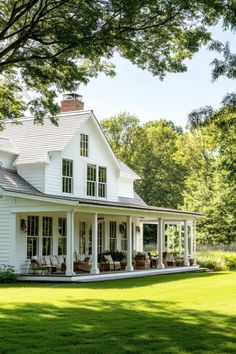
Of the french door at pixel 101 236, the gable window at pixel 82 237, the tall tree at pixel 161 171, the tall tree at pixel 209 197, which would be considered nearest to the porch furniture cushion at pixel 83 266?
the gable window at pixel 82 237

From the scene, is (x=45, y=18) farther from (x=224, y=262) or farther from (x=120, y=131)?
(x=120, y=131)

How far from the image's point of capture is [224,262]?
3500cm

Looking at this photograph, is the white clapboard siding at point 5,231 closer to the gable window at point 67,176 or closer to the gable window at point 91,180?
the gable window at point 67,176

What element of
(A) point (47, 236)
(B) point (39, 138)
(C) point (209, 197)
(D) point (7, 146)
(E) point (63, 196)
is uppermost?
(B) point (39, 138)

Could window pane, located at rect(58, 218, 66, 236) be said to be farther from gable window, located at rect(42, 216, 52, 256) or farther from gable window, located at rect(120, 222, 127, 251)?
gable window, located at rect(120, 222, 127, 251)

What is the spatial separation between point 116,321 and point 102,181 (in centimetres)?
2028

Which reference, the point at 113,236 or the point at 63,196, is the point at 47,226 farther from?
the point at 113,236

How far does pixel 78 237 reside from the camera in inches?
1174

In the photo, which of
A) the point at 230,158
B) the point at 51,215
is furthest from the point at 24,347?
the point at 51,215

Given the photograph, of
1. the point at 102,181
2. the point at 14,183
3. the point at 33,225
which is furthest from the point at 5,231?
the point at 102,181

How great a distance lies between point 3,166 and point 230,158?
18.9 m

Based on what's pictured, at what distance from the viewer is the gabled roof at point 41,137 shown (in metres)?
28.1

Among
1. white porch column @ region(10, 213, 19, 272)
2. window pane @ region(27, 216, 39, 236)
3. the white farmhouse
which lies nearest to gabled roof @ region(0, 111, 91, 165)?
the white farmhouse

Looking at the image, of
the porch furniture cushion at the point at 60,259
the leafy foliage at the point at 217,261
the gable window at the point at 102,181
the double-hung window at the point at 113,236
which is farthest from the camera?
the leafy foliage at the point at 217,261
